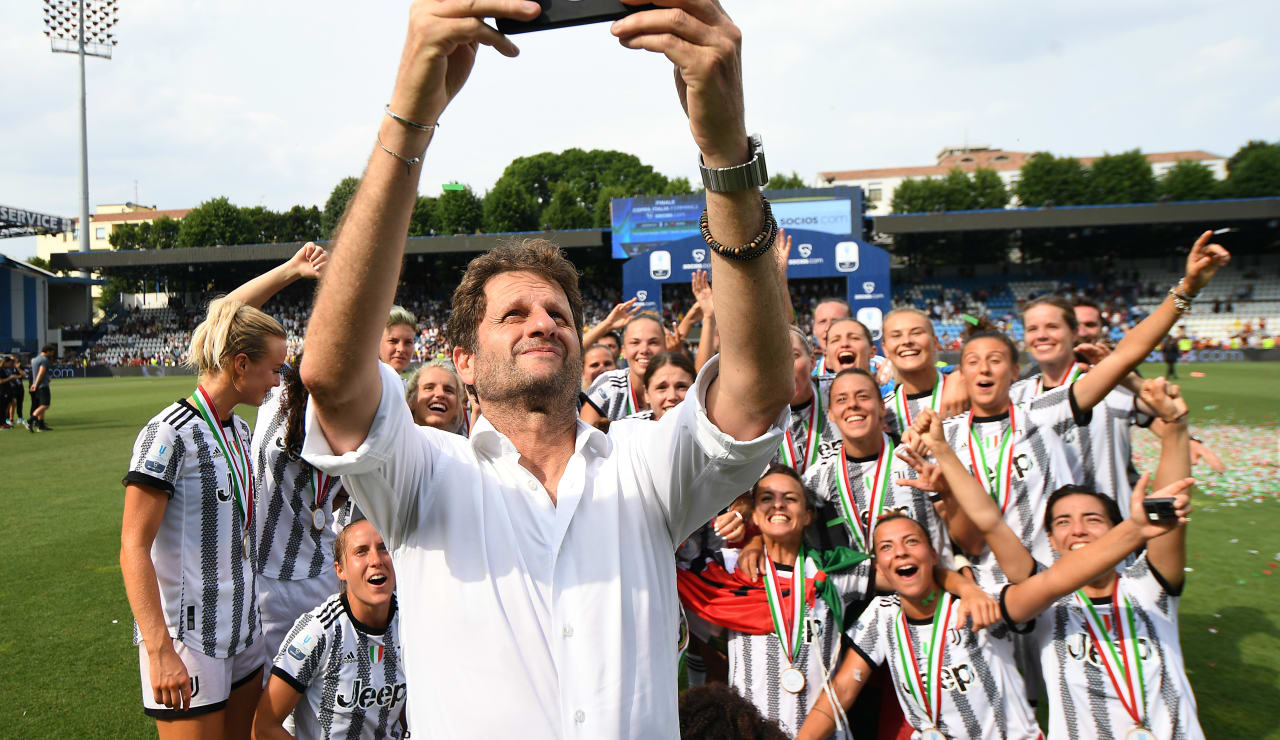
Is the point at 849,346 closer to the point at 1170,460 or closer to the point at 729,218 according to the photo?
the point at 1170,460

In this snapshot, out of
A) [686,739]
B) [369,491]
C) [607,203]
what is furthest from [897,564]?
[607,203]

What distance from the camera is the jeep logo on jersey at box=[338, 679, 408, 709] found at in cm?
312

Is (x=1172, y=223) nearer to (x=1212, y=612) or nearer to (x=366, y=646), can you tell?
(x=1212, y=612)

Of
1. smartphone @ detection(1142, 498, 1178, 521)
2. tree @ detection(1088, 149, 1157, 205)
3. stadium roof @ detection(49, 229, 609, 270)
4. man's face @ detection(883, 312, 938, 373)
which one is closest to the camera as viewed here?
smartphone @ detection(1142, 498, 1178, 521)

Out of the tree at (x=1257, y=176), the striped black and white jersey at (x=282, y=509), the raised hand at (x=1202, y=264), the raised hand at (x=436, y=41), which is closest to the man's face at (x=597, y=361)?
the striped black and white jersey at (x=282, y=509)

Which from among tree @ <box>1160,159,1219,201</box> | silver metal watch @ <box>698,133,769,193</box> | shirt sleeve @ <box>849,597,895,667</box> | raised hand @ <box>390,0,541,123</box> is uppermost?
tree @ <box>1160,159,1219,201</box>

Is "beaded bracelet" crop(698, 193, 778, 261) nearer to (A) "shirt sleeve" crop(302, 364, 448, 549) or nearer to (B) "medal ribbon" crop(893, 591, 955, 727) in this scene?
(A) "shirt sleeve" crop(302, 364, 448, 549)

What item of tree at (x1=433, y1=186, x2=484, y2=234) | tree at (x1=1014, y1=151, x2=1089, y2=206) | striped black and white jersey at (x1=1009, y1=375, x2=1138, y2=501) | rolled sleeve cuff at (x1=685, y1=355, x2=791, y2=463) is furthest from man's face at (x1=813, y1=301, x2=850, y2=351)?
tree at (x1=1014, y1=151, x2=1089, y2=206)

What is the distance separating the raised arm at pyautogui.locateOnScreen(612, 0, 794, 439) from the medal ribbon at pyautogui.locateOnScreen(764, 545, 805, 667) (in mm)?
2152

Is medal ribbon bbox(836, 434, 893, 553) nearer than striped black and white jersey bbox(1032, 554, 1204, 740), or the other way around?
striped black and white jersey bbox(1032, 554, 1204, 740)

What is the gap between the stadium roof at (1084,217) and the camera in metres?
39.9

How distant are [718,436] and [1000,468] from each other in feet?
9.64

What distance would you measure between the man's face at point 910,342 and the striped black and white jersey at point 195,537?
3.63 meters

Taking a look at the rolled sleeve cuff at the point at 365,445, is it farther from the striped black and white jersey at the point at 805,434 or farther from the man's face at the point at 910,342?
the man's face at the point at 910,342
